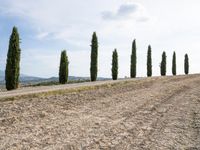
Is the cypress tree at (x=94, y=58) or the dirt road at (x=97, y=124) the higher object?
the cypress tree at (x=94, y=58)

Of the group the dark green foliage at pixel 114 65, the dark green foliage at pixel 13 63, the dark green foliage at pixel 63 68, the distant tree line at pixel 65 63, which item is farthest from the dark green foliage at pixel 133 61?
the dark green foliage at pixel 13 63

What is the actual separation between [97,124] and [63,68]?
1260 inches

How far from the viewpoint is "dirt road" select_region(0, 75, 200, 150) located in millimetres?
9273

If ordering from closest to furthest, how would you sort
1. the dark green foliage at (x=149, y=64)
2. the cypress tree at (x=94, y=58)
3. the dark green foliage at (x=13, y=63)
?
the dark green foliage at (x=13, y=63)
the cypress tree at (x=94, y=58)
the dark green foliage at (x=149, y=64)

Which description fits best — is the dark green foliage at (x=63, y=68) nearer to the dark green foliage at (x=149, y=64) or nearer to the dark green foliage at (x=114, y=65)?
the dark green foliage at (x=114, y=65)

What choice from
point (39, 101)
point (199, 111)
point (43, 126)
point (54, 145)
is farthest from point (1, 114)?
point (199, 111)

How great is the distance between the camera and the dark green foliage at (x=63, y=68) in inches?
1688

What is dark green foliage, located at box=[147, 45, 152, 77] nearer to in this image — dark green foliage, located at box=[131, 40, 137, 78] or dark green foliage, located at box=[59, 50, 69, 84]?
dark green foliage, located at box=[131, 40, 137, 78]

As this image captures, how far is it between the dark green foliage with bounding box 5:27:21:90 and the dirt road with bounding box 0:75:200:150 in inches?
603

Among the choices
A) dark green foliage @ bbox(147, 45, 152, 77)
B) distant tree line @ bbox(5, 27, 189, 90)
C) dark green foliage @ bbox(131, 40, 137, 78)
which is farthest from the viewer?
dark green foliage @ bbox(147, 45, 152, 77)

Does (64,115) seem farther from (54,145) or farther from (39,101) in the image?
(54,145)

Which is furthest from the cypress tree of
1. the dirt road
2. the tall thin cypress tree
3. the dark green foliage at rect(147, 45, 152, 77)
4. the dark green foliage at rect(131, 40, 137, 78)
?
the dirt road

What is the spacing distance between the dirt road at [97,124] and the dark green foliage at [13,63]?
1530 cm

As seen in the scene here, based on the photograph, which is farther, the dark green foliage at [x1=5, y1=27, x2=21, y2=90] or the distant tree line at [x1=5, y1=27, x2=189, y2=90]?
the distant tree line at [x1=5, y1=27, x2=189, y2=90]
